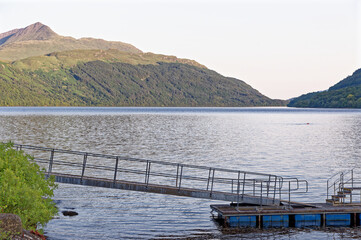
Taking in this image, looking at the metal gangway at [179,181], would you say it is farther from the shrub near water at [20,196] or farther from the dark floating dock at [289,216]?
the shrub near water at [20,196]

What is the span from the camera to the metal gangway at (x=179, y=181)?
25.9 m

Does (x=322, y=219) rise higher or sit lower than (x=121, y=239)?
higher

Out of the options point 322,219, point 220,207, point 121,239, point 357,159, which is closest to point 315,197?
point 322,219

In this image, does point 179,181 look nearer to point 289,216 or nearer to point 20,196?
point 289,216

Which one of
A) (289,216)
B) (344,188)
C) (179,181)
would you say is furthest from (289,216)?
(179,181)

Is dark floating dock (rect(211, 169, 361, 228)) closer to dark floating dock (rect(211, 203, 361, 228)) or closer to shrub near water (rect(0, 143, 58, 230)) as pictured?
dark floating dock (rect(211, 203, 361, 228))

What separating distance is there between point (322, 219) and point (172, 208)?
967 cm

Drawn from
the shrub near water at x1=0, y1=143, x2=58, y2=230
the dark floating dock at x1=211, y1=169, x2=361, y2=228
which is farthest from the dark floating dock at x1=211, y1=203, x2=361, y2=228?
the shrub near water at x1=0, y1=143, x2=58, y2=230

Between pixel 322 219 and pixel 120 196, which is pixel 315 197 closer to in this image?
pixel 322 219

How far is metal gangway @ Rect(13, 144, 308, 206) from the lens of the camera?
85.0 ft

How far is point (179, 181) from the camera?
34.8 m

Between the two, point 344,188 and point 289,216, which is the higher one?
point 344,188

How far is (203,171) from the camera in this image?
44.2 metres

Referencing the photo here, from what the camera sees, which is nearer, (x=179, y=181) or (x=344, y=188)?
(x=344, y=188)
